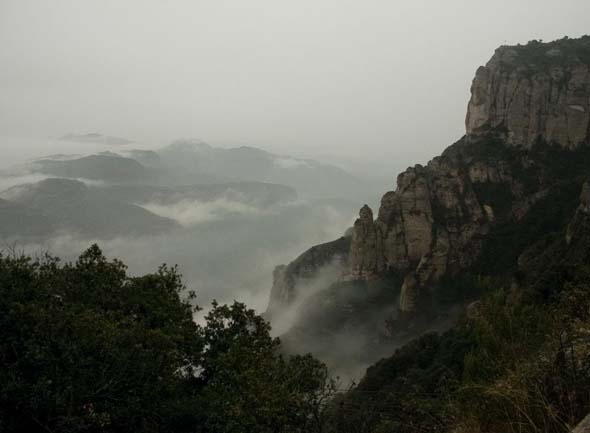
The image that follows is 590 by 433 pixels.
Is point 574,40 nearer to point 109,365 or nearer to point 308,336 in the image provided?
point 308,336

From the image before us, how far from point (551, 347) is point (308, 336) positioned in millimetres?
88187

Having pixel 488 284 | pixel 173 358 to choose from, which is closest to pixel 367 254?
pixel 488 284

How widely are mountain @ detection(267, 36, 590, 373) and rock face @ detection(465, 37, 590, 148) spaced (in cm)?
23

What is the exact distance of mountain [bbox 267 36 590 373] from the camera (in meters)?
82.7

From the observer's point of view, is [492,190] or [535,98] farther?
[535,98]

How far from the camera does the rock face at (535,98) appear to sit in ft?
A: 328

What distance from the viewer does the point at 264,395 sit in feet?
51.9

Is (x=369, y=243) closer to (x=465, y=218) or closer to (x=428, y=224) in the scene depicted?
(x=428, y=224)

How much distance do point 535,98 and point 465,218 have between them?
38.3 metres

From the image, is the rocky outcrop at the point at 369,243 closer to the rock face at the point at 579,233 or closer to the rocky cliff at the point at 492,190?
the rocky cliff at the point at 492,190

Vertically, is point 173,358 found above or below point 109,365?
below

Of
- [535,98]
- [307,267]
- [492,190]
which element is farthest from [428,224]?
[307,267]

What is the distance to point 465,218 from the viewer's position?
90562 millimetres

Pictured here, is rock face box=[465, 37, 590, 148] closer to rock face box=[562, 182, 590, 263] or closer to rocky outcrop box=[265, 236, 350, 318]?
rocky outcrop box=[265, 236, 350, 318]
